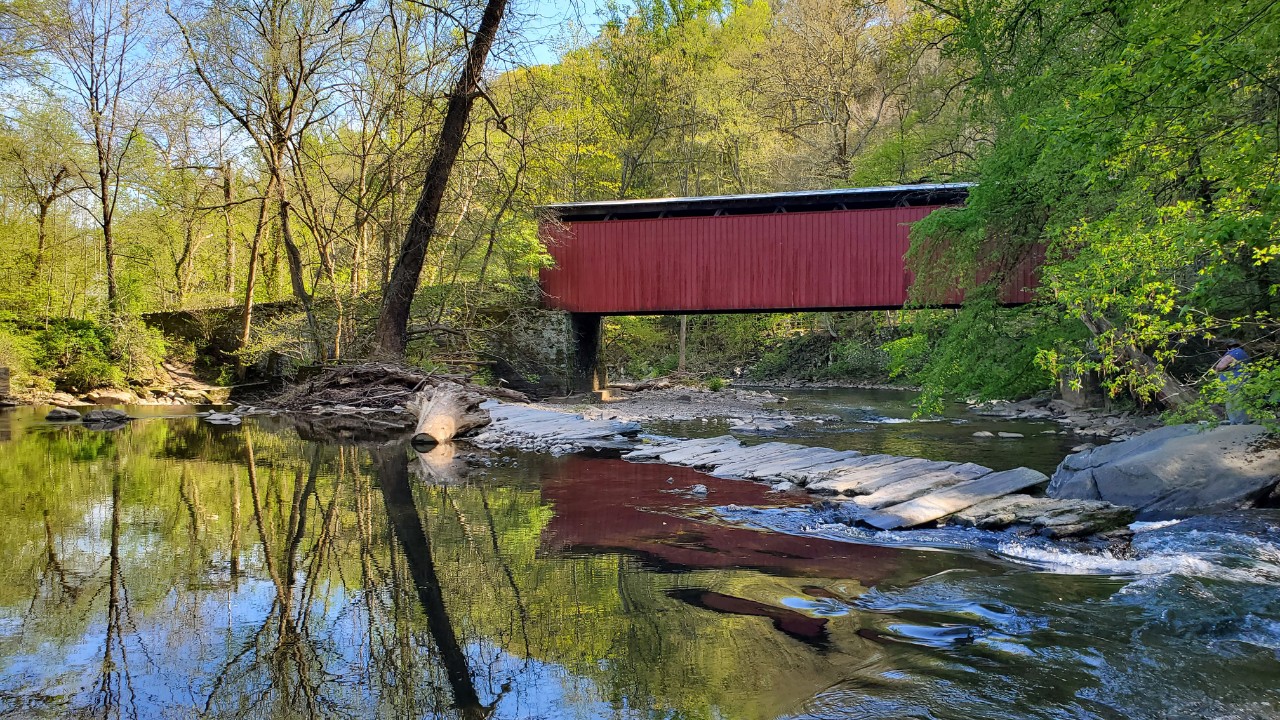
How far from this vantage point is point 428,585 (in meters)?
3.58

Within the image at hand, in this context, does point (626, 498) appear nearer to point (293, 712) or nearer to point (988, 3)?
point (293, 712)

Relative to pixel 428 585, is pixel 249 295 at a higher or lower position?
higher

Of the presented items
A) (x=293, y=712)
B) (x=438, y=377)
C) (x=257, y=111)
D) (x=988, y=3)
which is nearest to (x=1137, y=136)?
(x=988, y=3)

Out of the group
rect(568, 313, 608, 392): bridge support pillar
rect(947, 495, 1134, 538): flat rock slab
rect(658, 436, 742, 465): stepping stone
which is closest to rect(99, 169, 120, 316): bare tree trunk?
rect(568, 313, 608, 392): bridge support pillar

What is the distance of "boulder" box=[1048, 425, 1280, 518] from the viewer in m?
5.78

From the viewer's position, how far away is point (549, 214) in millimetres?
14312

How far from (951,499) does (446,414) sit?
6192mm

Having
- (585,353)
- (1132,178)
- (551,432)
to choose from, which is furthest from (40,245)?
(1132,178)

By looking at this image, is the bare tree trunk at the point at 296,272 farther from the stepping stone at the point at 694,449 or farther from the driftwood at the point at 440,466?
the stepping stone at the point at 694,449

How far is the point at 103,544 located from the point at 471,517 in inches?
78.8

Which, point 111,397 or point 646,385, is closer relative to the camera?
point 111,397

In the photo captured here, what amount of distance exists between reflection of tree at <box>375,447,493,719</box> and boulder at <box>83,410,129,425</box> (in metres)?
7.04

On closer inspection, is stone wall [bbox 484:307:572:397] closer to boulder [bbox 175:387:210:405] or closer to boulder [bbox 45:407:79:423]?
boulder [bbox 175:387:210:405]

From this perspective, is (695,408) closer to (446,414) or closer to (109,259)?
(446,414)
